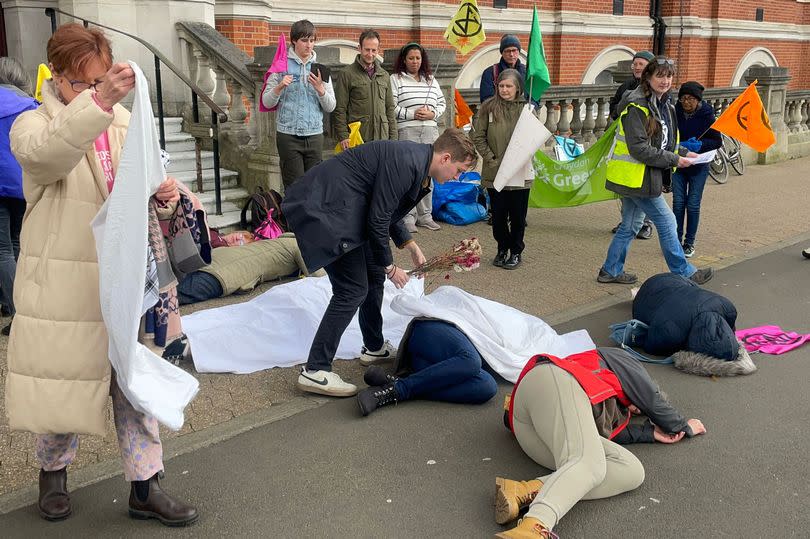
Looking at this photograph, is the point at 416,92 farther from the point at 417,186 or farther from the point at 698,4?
the point at 698,4

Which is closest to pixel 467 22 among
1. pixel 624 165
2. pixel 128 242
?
pixel 624 165

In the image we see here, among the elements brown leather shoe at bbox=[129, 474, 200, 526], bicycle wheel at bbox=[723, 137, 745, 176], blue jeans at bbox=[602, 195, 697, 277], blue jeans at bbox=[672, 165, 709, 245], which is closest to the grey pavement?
brown leather shoe at bbox=[129, 474, 200, 526]

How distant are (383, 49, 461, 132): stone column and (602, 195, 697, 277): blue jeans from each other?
3.03m

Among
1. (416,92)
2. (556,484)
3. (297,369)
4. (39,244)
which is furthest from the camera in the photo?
(416,92)

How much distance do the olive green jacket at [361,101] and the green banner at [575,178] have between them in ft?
6.91

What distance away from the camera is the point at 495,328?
5.31 metres

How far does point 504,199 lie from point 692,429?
12.4 feet

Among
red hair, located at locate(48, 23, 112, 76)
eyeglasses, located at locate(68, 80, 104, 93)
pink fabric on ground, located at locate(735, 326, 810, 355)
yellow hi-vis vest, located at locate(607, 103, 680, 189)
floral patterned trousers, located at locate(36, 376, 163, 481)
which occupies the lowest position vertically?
pink fabric on ground, located at locate(735, 326, 810, 355)

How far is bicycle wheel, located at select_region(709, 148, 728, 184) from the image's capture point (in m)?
13.3

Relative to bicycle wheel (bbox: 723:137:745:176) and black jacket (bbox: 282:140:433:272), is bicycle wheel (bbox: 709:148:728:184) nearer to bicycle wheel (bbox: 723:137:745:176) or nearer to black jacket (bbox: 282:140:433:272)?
bicycle wheel (bbox: 723:137:745:176)

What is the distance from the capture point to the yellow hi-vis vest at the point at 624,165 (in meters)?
7.16

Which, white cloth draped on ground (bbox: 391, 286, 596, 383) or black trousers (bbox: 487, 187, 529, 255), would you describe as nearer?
white cloth draped on ground (bbox: 391, 286, 596, 383)

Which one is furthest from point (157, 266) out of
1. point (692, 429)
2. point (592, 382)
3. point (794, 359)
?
point (794, 359)

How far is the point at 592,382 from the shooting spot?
4.04 meters
